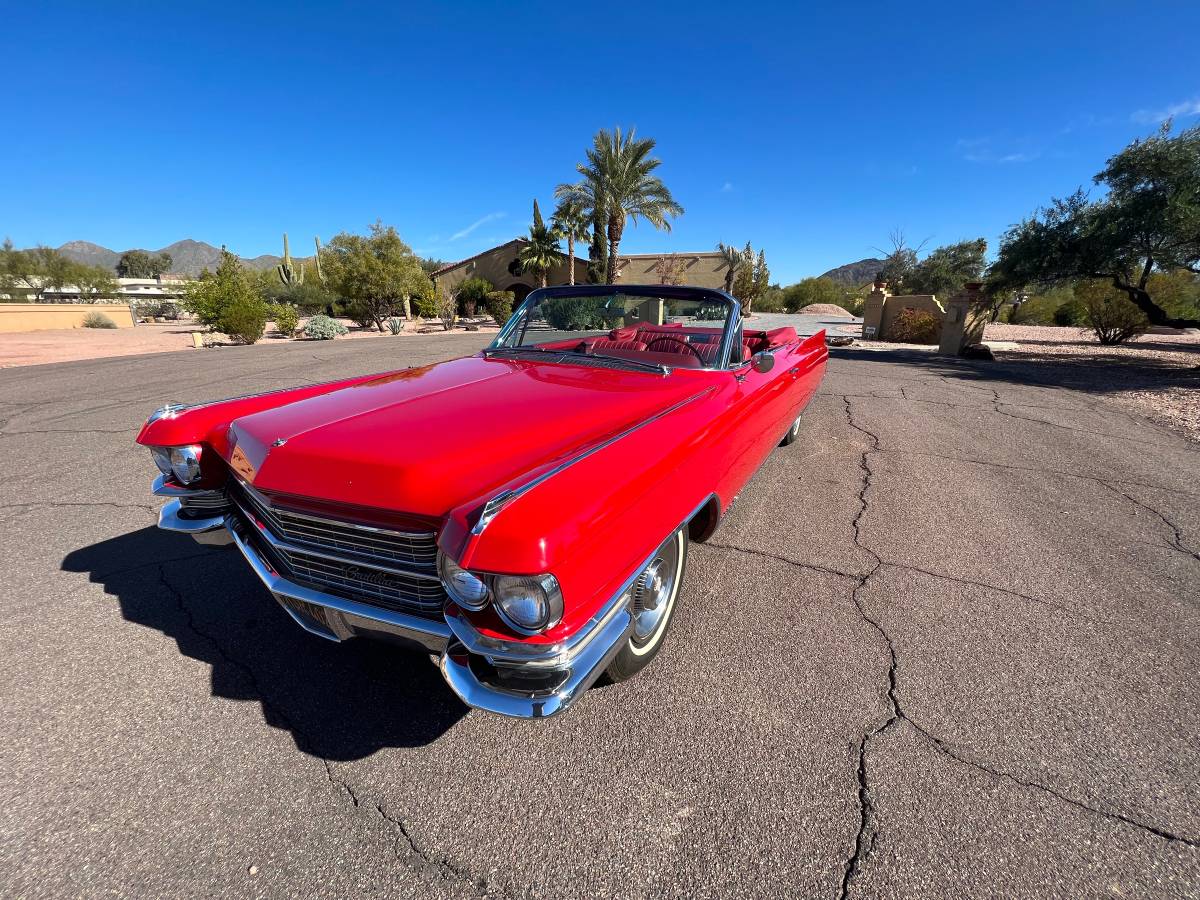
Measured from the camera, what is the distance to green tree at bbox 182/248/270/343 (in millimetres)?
17422

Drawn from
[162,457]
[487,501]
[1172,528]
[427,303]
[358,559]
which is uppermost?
[427,303]

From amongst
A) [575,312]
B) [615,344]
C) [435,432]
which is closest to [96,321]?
[575,312]

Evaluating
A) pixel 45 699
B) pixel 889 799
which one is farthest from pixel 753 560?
pixel 45 699

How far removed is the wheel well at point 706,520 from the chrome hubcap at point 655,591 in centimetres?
31

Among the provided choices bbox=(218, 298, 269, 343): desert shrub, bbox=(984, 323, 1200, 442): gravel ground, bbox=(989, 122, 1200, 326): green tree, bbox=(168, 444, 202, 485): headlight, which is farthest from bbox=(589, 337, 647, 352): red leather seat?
bbox=(218, 298, 269, 343): desert shrub

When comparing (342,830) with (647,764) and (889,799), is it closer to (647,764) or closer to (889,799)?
(647,764)

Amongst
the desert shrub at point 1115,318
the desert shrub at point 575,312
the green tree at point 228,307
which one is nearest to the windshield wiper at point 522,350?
the desert shrub at point 575,312

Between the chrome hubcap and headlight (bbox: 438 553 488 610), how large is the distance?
0.75 meters

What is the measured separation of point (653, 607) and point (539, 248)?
108 feet

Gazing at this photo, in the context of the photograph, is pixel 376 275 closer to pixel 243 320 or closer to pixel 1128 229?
pixel 243 320

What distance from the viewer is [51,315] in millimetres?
29781

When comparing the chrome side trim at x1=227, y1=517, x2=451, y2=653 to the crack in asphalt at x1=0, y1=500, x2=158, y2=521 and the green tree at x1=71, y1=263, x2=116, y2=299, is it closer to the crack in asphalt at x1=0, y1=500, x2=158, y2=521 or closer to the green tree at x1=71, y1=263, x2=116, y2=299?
the crack in asphalt at x1=0, y1=500, x2=158, y2=521

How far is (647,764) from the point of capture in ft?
5.81

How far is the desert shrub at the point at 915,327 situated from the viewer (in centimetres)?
1731
